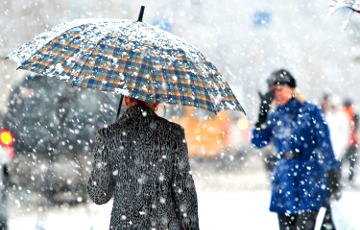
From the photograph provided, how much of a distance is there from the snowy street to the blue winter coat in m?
0.48

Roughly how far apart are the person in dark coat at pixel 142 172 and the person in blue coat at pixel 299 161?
1.82 m

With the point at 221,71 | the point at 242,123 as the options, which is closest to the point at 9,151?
the point at 242,123

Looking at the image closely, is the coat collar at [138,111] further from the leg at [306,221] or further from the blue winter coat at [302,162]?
the leg at [306,221]

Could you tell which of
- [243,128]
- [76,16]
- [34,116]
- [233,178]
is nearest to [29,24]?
[76,16]

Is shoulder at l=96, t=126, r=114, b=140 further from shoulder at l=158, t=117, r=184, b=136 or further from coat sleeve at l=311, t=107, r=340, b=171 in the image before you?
coat sleeve at l=311, t=107, r=340, b=171

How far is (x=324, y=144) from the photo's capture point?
416 cm

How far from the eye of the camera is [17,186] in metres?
6.93

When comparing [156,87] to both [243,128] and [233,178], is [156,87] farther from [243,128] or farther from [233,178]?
[243,128]

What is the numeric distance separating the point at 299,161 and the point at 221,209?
383cm

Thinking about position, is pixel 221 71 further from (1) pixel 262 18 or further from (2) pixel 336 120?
(2) pixel 336 120

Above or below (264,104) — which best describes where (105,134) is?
below

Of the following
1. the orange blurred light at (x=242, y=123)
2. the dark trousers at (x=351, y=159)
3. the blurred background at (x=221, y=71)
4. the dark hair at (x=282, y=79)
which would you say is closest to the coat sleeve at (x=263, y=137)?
the dark hair at (x=282, y=79)

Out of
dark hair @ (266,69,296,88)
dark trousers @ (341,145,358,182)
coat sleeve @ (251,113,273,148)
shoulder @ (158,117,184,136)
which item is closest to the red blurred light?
coat sleeve @ (251,113,273,148)

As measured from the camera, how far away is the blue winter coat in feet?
13.8
